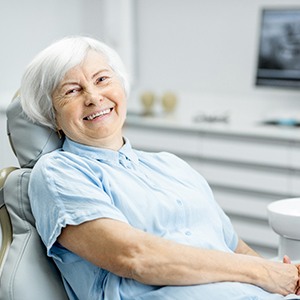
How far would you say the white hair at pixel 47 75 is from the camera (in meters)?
1.85

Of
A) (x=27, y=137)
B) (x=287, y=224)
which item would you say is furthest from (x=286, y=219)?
(x=27, y=137)

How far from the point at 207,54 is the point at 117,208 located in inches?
107

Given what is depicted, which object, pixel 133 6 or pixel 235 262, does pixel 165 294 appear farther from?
pixel 133 6

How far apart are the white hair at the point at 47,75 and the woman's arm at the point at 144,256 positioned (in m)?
0.38

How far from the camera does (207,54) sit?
432 centimetres

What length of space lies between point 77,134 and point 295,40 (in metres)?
2.34

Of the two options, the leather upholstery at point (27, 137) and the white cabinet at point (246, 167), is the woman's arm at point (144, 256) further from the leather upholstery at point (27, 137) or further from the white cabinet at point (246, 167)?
the white cabinet at point (246, 167)

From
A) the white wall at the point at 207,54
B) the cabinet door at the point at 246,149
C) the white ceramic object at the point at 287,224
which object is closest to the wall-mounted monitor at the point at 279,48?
the white wall at the point at 207,54

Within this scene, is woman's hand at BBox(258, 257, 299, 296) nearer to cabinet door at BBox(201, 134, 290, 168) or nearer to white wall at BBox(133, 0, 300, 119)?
cabinet door at BBox(201, 134, 290, 168)

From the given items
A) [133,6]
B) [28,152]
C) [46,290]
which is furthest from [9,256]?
[133,6]

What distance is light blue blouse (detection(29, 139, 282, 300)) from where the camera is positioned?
5.52 ft

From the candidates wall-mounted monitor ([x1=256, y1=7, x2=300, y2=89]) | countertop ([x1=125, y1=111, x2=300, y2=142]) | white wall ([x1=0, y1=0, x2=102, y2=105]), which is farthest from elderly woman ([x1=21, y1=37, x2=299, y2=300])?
white wall ([x1=0, y1=0, x2=102, y2=105])

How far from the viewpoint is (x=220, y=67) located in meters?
4.29

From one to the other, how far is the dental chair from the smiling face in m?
0.09
